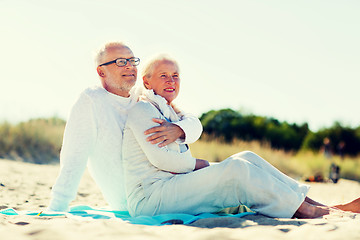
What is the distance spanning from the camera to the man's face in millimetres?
3965

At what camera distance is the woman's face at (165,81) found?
154 inches

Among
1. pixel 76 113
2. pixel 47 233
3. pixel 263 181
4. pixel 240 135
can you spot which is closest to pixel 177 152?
pixel 263 181

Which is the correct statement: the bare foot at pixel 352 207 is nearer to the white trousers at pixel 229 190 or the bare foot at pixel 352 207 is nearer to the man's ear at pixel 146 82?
the white trousers at pixel 229 190

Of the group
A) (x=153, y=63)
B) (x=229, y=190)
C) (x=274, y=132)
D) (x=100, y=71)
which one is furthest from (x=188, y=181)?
(x=274, y=132)

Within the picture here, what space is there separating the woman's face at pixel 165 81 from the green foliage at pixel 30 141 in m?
8.91

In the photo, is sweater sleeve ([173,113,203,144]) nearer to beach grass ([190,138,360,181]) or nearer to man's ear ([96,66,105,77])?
man's ear ([96,66,105,77])

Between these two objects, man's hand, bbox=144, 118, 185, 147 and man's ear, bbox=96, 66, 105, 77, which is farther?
man's ear, bbox=96, 66, 105, 77

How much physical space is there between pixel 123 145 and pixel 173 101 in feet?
2.42

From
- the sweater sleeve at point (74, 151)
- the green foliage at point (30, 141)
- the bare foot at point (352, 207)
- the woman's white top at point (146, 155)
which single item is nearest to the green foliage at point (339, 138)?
the green foliage at point (30, 141)

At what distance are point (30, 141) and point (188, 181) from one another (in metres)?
10.2

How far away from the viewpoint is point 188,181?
11.2 ft

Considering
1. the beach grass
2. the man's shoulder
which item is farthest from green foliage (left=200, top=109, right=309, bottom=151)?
the man's shoulder

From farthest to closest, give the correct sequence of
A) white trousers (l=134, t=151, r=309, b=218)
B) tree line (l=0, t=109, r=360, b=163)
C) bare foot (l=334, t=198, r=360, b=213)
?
tree line (l=0, t=109, r=360, b=163), bare foot (l=334, t=198, r=360, b=213), white trousers (l=134, t=151, r=309, b=218)

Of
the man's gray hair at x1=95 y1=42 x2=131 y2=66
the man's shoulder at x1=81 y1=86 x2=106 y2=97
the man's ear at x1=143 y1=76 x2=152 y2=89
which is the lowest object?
the man's shoulder at x1=81 y1=86 x2=106 y2=97
